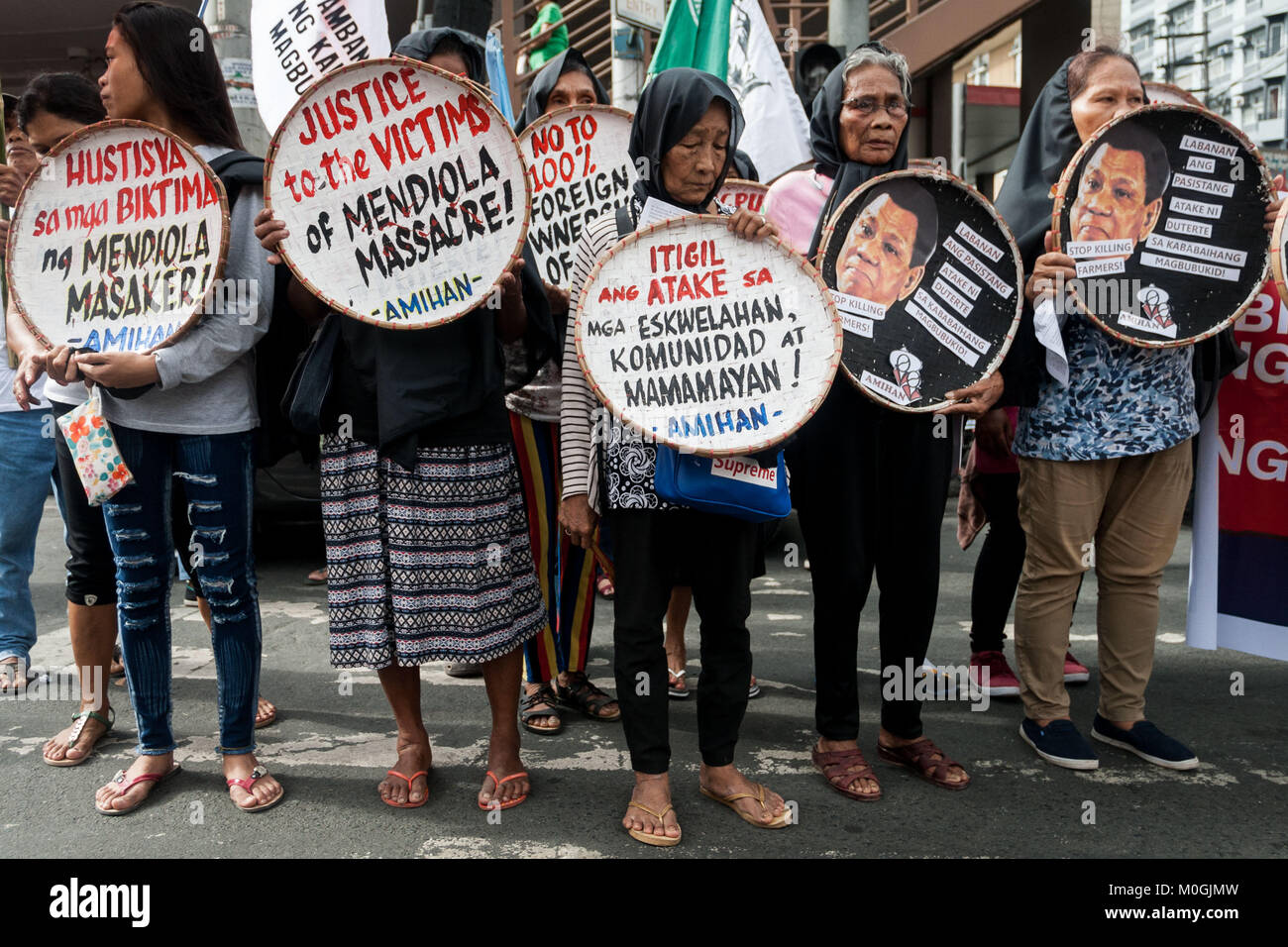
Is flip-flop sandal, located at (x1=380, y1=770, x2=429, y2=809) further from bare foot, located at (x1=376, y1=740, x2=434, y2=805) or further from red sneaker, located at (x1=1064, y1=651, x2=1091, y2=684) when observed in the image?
red sneaker, located at (x1=1064, y1=651, x2=1091, y2=684)

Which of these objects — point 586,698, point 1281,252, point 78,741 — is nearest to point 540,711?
point 586,698

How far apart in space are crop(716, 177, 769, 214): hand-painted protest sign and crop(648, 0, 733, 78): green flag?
6.04 feet

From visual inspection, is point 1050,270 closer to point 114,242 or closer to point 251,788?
point 114,242

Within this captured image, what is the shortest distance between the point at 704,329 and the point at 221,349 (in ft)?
4.22

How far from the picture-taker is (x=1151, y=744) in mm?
3162

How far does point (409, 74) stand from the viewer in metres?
2.49

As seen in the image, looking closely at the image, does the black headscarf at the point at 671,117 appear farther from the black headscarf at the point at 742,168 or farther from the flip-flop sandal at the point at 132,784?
the flip-flop sandal at the point at 132,784

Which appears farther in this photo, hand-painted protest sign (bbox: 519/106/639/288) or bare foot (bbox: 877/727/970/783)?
hand-painted protest sign (bbox: 519/106/639/288)

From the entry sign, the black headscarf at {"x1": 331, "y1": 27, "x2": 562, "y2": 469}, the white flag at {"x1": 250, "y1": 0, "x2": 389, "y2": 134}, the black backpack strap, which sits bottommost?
the black headscarf at {"x1": 331, "y1": 27, "x2": 562, "y2": 469}

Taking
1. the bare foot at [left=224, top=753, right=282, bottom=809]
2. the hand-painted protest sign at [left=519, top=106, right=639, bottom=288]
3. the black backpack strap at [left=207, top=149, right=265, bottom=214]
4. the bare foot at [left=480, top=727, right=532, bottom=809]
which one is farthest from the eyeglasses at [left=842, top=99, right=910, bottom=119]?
the bare foot at [left=224, top=753, right=282, bottom=809]

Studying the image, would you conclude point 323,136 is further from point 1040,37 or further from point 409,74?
point 1040,37

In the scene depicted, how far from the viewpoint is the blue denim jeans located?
3.85 meters

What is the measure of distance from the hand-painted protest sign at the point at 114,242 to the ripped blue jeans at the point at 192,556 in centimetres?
31

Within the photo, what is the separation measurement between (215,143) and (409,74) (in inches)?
27.4
